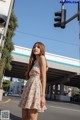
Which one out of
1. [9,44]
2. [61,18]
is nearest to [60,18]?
[61,18]

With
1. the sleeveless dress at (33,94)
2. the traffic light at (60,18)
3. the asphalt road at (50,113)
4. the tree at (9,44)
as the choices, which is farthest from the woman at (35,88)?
the tree at (9,44)

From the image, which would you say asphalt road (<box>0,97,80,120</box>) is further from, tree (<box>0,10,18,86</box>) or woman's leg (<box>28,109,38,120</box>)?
tree (<box>0,10,18,86</box>)

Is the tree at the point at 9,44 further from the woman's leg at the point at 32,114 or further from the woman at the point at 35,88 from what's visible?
the woman's leg at the point at 32,114

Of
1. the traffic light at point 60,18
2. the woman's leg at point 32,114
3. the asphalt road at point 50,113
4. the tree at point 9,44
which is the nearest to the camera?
the woman's leg at point 32,114

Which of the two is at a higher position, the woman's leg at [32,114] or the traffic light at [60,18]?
the traffic light at [60,18]

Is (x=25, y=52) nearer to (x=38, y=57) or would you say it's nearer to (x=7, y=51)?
(x=7, y=51)

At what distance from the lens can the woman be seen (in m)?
4.73

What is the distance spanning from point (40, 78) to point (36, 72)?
0.39 feet

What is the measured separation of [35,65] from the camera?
5.11m

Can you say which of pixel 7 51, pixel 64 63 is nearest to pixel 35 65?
pixel 7 51

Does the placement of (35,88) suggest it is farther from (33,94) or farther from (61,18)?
(61,18)

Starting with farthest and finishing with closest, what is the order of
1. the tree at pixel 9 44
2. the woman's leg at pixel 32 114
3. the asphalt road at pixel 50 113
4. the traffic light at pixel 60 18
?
1. the tree at pixel 9 44
2. the traffic light at pixel 60 18
3. the asphalt road at pixel 50 113
4. the woman's leg at pixel 32 114

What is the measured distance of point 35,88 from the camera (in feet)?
15.9

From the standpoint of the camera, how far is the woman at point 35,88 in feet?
15.5
